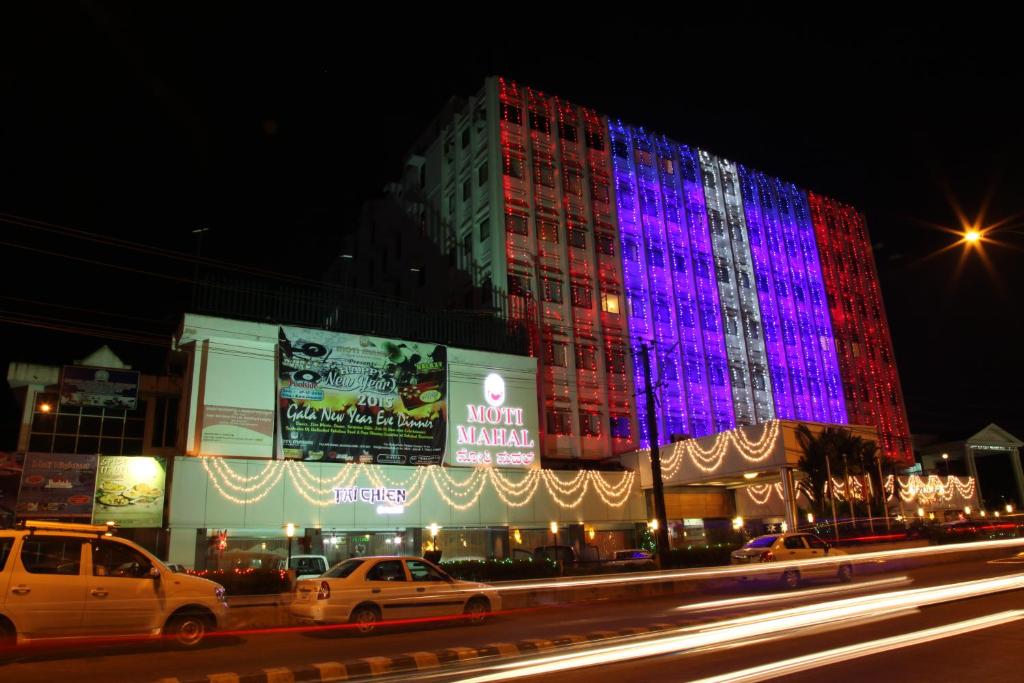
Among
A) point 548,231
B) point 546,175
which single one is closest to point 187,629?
point 548,231

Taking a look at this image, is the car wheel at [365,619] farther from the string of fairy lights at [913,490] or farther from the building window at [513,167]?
the building window at [513,167]

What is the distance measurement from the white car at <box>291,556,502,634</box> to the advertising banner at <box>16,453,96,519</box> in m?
14.3

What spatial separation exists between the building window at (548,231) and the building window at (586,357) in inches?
258

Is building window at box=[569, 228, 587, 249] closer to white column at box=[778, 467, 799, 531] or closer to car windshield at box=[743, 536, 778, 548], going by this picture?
white column at box=[778, 467, 799, 531]

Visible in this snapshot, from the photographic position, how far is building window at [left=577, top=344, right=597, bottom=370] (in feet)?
134

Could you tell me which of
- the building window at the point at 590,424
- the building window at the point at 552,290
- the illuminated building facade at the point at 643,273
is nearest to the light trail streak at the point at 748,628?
the illuminated building facade at the point at 643,273

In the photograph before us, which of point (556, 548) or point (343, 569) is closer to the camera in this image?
point (343, 569)

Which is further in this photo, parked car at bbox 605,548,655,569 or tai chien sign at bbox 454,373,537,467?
tai chien sign at bbox 454,373,537,467

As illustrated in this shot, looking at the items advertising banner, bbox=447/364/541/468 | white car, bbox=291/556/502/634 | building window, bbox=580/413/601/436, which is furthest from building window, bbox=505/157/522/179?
white car, bbox=291/556/502/634

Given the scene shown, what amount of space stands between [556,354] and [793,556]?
20652 mm

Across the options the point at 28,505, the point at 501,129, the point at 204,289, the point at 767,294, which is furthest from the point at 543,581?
the point at 767,294

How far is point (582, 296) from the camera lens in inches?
1666

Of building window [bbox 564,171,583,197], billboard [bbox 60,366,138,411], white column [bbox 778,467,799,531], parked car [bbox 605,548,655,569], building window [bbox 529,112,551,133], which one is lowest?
parked car [bbox 605,548,655,569]

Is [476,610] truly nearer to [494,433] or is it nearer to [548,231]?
[494,433]
